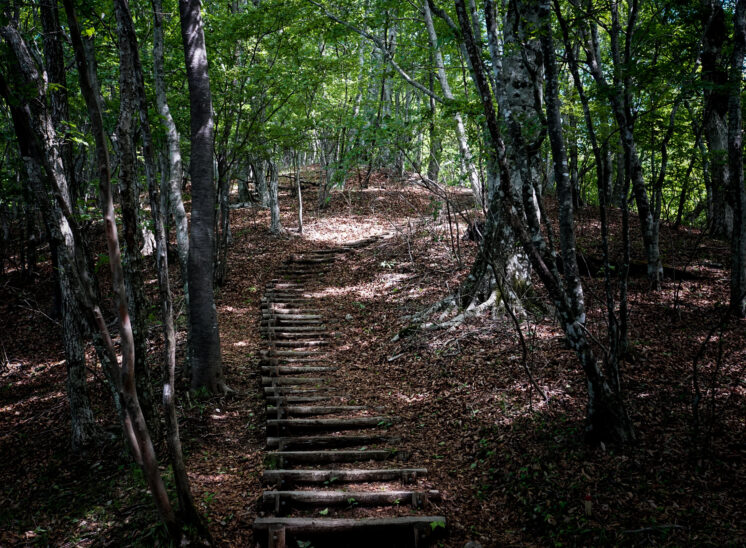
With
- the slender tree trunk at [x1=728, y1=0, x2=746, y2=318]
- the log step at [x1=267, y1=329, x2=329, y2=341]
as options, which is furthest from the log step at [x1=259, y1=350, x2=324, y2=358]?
the slender tree trunk at [x1=728, y1=0, x2=746, y2=318]

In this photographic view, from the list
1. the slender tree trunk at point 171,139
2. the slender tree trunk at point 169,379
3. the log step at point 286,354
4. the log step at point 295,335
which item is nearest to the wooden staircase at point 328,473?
the log step at point 286,354

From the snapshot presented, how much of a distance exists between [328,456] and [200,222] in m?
4.26

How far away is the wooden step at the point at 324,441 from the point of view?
5.70 meters

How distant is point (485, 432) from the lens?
5477 mm

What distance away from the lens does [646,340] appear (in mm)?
6734

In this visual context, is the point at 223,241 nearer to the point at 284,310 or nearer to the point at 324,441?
the point at 284,310

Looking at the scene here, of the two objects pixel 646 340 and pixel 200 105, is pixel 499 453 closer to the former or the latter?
pixel 646 340

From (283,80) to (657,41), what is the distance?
28.5 feet

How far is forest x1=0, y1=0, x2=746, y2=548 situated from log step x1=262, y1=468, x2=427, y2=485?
A: 0.02 m

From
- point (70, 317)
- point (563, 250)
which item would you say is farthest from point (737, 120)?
point (70, 317)

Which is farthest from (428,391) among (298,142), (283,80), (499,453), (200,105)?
(298,142)

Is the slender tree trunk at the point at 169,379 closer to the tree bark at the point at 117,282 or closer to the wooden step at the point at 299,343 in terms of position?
the tree bark at the point at 117,282

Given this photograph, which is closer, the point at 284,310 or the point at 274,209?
the point at 284,310

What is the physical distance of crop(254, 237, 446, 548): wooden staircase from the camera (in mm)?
4020
